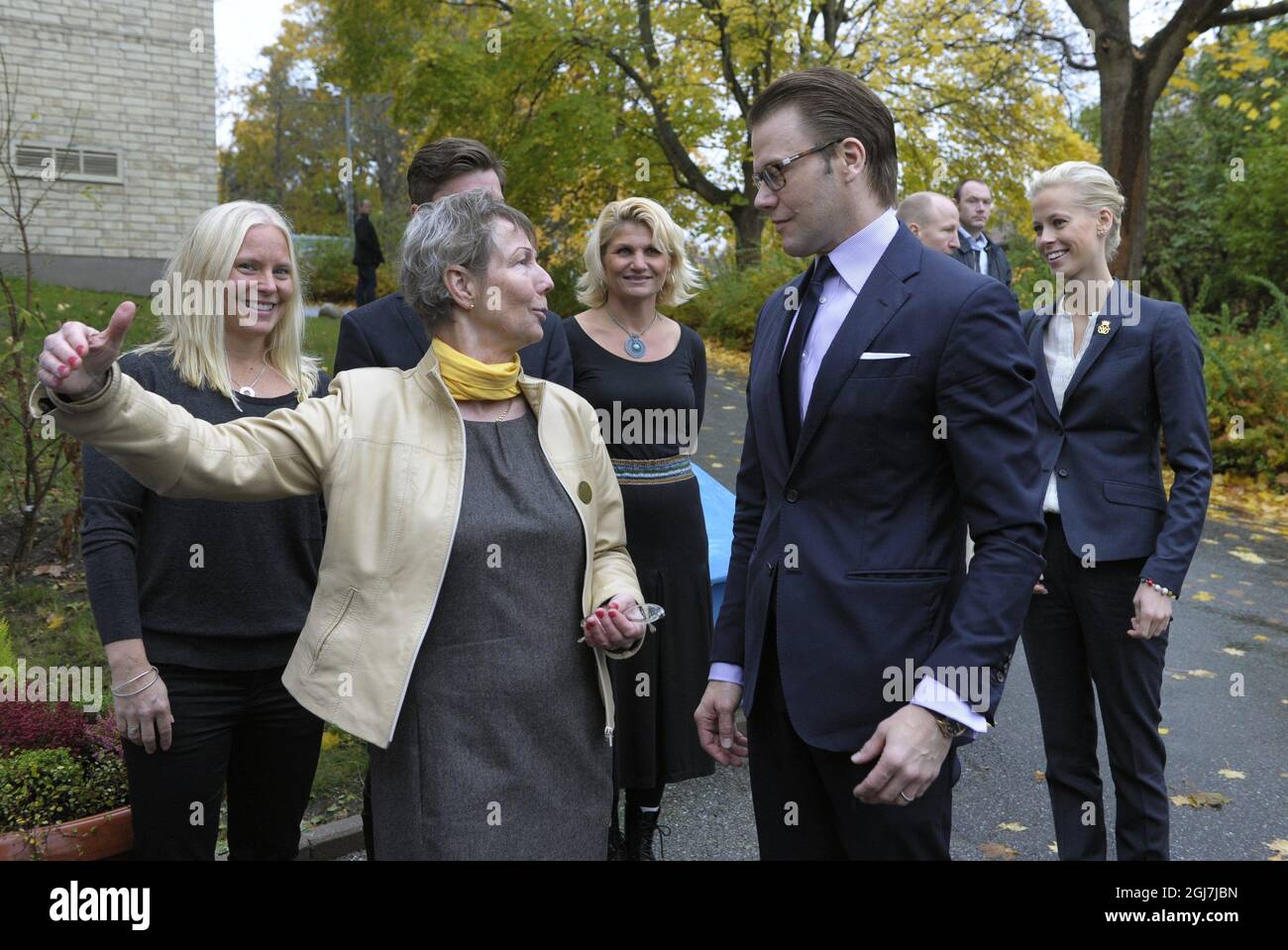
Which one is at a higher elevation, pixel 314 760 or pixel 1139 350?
pixel 1139 350

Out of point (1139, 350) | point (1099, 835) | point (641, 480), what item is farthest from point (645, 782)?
point (1139, 350)

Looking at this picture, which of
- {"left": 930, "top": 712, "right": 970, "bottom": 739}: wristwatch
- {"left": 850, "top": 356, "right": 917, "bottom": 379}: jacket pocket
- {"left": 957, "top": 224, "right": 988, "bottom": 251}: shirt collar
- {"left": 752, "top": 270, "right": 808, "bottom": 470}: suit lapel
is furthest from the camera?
{"left": 957, "top": 224, "right": 988, "bottom": 251}: shirt collar

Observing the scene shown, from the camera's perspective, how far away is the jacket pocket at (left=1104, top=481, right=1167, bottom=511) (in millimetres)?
3215

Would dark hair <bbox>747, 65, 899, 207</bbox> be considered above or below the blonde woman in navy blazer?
above

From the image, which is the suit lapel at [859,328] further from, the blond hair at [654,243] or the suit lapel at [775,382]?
the blond hair at [654,243]

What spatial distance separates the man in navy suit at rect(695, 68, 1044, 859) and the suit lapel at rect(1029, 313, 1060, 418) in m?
1.32

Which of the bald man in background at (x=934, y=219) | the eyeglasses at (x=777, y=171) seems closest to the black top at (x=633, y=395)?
the eyeglasses at (x=777, y=171)

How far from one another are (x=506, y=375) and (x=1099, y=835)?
2.42 meters

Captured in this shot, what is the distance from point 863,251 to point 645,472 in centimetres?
179

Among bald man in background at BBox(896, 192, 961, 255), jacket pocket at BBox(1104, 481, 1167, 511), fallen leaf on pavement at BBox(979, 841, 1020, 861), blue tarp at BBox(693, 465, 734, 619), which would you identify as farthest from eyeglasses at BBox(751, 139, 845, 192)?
bald man in background at BBox(896, 192, 961, 255)

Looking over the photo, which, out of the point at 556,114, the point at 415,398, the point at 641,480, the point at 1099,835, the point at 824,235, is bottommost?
the point at 1099,835

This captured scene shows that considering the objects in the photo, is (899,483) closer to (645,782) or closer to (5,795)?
(645,782)

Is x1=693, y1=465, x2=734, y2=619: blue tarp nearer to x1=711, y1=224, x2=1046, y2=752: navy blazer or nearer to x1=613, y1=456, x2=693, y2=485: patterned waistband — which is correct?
x1=613, y1=456, x2=693, y2=485: patterned waistband

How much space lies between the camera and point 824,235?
2.22 metres
